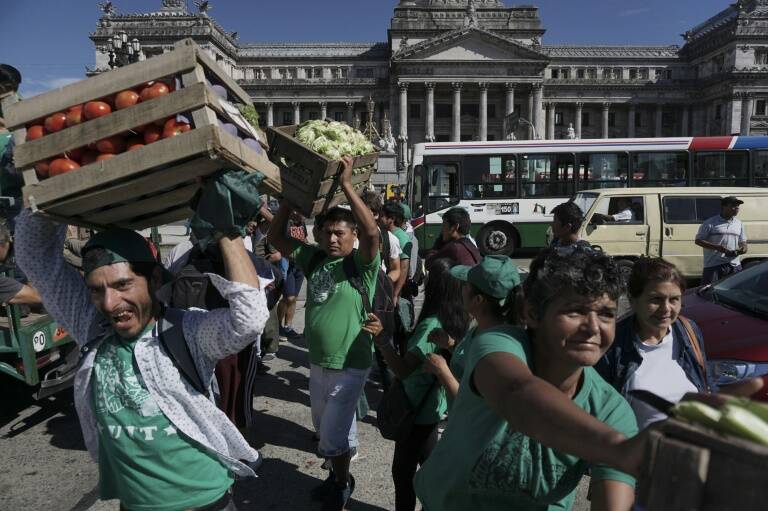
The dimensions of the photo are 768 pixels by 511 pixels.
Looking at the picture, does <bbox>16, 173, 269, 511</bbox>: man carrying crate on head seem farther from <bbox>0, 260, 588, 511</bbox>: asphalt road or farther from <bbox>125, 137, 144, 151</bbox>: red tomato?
<bbox>0, 260, 588, 511</bbox>: asphalt road

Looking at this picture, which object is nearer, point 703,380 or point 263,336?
point 703,380

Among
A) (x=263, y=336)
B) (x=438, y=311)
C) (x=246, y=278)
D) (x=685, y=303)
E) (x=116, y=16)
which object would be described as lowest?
(x=263, y=336)

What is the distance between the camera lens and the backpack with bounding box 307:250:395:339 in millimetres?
3408

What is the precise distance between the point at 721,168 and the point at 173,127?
17.4 m

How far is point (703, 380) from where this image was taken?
2.63 m

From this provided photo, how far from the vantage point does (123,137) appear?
179cm

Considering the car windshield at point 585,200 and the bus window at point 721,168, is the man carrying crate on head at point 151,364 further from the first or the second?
the bus window at point 721,168

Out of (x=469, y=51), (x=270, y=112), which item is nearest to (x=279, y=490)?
(x=469, y=51)

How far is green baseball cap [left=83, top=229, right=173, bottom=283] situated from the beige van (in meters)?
9.52

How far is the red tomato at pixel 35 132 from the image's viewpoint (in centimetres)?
180

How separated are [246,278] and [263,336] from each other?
3368 mm

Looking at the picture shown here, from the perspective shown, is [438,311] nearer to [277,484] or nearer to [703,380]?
[703,380]

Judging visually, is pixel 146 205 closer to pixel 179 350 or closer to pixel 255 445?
pixel 179 350

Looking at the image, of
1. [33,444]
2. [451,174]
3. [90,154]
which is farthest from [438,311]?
[451,174]
